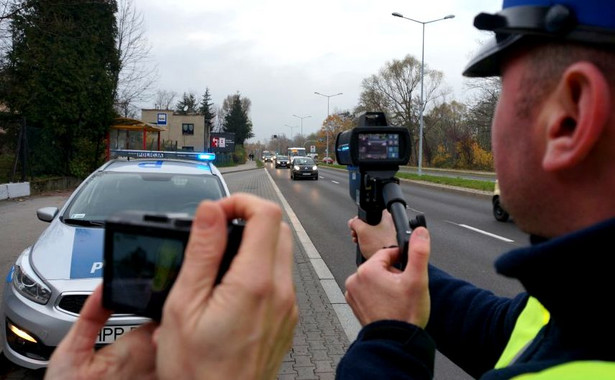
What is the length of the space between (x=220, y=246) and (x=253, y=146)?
126970 mm

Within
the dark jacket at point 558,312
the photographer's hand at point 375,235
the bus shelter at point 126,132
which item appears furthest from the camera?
the bus shelter at point 126,132

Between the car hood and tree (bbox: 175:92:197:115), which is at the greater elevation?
tree (bbox: 175:92:197:115)

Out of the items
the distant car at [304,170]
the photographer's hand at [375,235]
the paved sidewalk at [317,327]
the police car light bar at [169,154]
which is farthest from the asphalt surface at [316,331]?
the distant car at [304,170]

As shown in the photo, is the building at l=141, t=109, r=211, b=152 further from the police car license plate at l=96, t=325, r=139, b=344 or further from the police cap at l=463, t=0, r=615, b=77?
the police cap at l=463, t=0, r=615, b=77

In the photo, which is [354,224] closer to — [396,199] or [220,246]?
[396,199]

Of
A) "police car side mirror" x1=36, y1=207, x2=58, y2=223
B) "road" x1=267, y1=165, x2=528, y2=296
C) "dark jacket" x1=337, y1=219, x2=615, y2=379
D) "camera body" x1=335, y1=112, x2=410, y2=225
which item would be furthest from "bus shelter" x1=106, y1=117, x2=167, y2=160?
"dark jacket" x1=337, y1=219, x2=615, y2=379

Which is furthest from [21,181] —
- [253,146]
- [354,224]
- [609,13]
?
[253,146]

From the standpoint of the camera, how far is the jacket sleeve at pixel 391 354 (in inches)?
41.0

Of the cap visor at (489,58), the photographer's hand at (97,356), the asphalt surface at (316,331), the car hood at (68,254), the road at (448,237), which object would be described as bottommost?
the asphalt surface at (316,331)

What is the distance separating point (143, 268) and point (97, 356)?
8.0 inches

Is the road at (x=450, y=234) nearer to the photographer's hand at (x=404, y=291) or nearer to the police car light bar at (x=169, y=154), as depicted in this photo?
the photographer's hand at (x=404, y=291)

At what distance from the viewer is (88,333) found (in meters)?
0.85

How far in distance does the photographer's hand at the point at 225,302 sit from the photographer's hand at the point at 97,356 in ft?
0.47

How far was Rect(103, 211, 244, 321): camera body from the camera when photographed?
77cm
